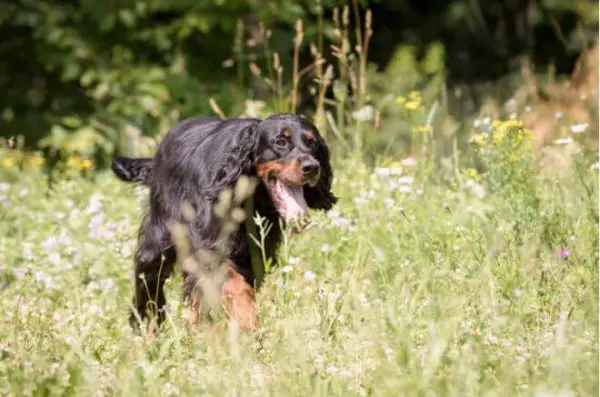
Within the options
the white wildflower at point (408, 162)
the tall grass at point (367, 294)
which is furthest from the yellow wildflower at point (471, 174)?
the white wildflower at point (408, 162)

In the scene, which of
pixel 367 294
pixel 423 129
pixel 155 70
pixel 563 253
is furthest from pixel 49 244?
pixel 155 70

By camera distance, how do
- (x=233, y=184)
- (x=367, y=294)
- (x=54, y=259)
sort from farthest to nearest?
1. (x=54, y=259)
2. (x=233, y=184)
3. (x=367, y=294)

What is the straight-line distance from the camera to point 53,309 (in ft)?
15.3

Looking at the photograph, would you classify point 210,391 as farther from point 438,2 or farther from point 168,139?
point 438,2

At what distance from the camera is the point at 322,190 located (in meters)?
4.99

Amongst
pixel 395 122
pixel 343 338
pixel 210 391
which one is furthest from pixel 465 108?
pixel 210 391

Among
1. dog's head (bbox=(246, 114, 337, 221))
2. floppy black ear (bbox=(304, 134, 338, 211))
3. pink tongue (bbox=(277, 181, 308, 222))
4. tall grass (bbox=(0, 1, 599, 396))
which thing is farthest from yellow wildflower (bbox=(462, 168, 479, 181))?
pink tongue (bbox=(277, 181, 308, 222))

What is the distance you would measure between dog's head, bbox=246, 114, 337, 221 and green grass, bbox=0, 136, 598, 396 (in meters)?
0.25

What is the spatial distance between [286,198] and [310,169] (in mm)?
161

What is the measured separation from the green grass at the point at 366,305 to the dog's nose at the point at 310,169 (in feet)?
0.80

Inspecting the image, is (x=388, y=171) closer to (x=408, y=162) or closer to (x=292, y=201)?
(x=408, y=162)

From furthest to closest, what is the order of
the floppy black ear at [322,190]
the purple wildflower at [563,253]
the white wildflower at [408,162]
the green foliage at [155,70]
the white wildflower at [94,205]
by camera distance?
the green foliage at [155,70] < the white wildflower at [94,205] < the white wildflower at [408,162] < the floppy black ear at [322,190] < the purple wildflower at [563,253]

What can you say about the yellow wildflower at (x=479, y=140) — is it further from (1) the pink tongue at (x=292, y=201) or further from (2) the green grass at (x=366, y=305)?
(1) the pink tongue at (x=292, y=201)

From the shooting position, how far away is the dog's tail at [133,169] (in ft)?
18.4
